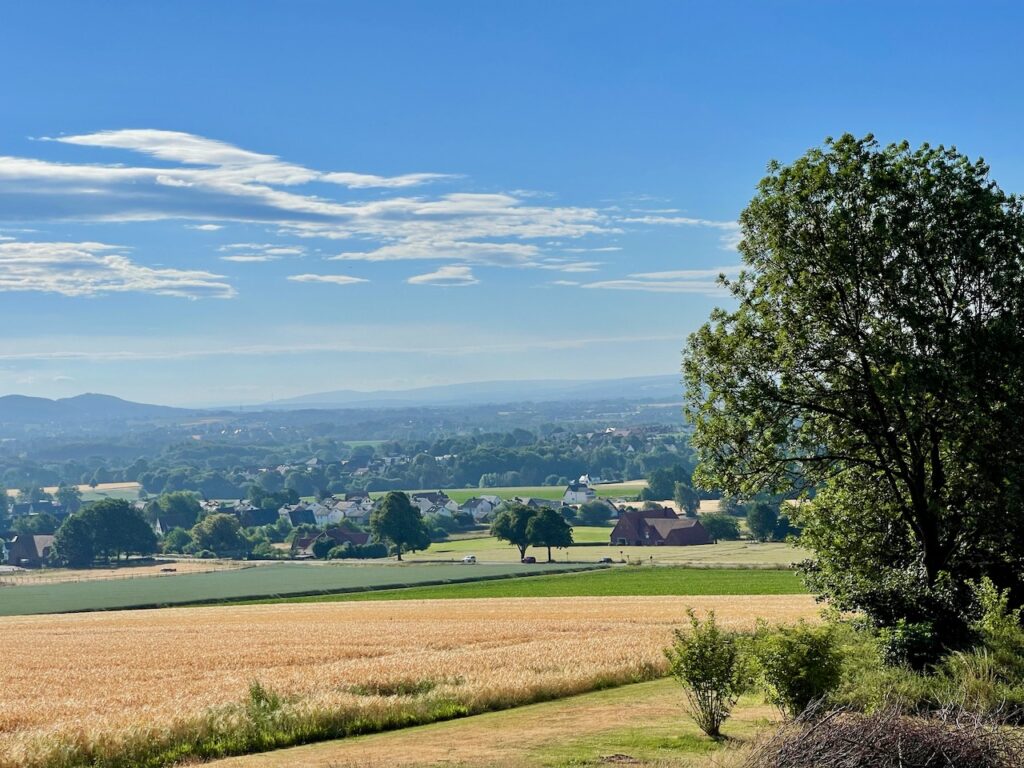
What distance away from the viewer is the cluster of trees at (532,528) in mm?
123812

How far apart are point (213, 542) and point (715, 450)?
14705 cm

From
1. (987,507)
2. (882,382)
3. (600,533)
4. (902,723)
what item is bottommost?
(600,533)

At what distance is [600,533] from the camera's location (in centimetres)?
16500

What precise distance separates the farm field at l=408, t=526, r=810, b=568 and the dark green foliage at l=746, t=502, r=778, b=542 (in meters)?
2.25

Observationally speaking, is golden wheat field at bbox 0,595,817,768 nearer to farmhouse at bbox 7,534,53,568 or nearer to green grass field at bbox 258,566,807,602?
green grass field at bbox 258,566,807,602

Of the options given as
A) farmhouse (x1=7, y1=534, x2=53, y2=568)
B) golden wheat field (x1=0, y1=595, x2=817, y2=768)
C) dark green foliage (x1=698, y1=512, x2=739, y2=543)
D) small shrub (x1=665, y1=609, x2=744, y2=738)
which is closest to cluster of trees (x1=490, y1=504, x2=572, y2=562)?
dark green foliage (x1=698, y1=512, x2=739, y2=543)

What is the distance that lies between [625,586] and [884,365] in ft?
180

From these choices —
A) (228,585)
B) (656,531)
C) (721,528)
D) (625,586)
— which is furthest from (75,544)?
(625,586)

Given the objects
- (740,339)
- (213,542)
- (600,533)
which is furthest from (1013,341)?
(213,542)

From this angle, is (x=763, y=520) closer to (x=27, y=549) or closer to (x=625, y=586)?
(x=625, y=586)

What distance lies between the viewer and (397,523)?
137125 mm

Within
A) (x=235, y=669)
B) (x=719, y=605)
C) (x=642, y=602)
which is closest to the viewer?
(x=235, y=669)

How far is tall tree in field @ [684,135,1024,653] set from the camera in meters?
25.7

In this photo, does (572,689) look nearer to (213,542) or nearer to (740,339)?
(740,339)
